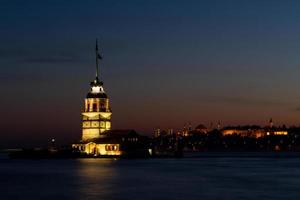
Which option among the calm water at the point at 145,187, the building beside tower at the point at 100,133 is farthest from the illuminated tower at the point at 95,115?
the calm water at the point at 145,187

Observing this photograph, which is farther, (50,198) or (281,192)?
(281,192)

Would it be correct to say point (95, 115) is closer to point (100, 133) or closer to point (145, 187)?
point (100, 133)

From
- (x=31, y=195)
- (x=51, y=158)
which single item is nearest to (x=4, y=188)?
(x=31, y=195)

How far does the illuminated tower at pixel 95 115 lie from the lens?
160000 millimetres

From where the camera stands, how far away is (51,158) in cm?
17012

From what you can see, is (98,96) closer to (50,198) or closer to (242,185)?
(242,185)

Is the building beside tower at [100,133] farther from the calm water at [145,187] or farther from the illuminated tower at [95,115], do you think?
the calm water at [145,187]

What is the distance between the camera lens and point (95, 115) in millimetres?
160375

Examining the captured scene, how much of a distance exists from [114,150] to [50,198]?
307 ft

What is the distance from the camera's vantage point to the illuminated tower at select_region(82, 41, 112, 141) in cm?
16000

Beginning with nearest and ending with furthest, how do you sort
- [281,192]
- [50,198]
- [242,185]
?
[50,198] → [281,192] → [242,185]

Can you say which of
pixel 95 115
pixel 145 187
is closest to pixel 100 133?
pixel 95 115

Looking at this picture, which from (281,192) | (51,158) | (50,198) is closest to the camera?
(50,198)

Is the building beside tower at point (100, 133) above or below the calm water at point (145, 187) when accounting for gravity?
above
